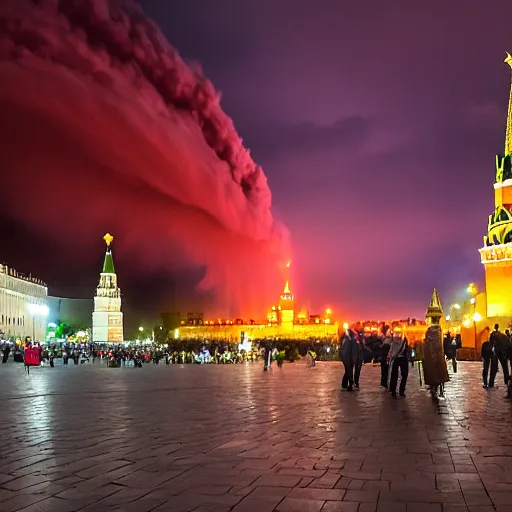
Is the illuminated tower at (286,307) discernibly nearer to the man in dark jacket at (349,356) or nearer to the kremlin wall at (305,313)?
the kremlin wall at (305,313)

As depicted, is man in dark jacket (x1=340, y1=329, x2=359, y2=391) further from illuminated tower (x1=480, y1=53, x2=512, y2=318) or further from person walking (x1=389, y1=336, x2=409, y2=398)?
illuminated tower (x1=480, y1=53, x2=512, y2=318)

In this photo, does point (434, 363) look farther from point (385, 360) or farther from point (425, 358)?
point (385, 360)

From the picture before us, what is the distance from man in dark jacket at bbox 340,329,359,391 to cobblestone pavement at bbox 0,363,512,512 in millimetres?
2978

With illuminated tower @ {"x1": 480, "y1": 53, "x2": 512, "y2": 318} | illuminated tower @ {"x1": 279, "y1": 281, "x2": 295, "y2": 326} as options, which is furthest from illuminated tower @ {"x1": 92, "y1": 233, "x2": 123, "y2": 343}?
illuminated tower @ {"x1": 480, "y1": 53, "x2": 512, "y2": 318}

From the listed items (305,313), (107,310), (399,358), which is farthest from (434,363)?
(305,313)

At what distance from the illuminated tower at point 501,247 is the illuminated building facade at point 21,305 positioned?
2360 inches

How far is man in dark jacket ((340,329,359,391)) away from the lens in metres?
15.2

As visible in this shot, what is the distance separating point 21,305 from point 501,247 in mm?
75012

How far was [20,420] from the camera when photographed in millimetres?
9609

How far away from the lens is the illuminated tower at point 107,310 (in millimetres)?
127125

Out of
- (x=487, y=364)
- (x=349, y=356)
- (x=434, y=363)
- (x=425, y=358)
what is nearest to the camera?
(x=434, y=363)

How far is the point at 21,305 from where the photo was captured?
10212 cm

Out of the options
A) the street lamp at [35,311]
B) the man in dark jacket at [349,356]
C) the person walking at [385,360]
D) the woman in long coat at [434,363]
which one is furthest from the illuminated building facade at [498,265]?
the street lamp at [35,311]

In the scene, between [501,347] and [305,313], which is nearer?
[501,347]
